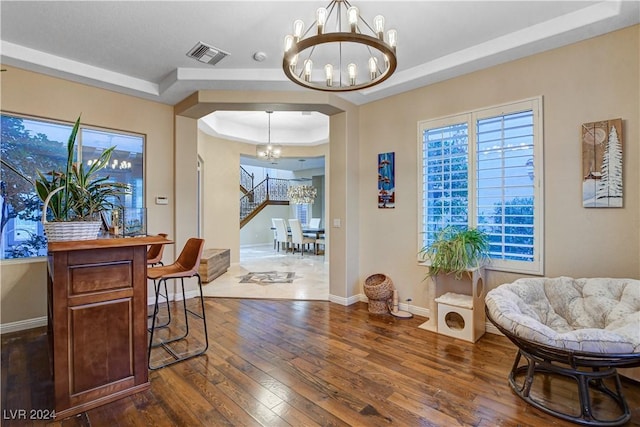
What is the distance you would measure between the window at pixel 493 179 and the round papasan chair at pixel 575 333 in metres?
0.55

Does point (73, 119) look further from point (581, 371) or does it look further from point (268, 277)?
point (581, 371)

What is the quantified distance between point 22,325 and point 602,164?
6062 mm

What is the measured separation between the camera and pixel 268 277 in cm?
600

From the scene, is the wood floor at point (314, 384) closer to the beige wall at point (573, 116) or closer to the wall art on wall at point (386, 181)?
the beige wall at point (573, 116)

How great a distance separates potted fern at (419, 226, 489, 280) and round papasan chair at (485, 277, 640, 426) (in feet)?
1.80

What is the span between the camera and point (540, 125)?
3.02m

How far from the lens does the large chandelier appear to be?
1994 mm

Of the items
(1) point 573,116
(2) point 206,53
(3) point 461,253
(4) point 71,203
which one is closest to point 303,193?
(2) point 206,53

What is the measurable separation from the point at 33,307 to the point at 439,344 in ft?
14.7

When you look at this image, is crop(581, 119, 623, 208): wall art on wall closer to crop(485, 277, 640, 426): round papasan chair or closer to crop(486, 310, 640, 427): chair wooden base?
crop(485, 277, 640, 426): round papasan chair

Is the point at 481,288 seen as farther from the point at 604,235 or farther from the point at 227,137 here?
the point at 227,137

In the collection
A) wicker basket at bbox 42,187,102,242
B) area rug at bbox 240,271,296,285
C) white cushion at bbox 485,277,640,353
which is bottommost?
area rug at bbox 240,271,296,285

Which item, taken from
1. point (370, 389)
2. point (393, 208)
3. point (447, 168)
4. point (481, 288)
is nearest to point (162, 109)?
point (393, 208)

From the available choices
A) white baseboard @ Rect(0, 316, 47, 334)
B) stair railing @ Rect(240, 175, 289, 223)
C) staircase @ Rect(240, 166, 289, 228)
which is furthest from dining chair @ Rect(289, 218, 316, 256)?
white baseboard @ Rect(0, 316, 47, 334)
